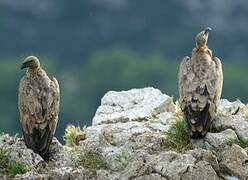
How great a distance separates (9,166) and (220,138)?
364 centimetres

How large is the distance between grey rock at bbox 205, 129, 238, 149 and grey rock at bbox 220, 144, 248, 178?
989mm

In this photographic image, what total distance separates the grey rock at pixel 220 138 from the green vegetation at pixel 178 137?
36 cm

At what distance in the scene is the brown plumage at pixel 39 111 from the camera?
22.8 meters

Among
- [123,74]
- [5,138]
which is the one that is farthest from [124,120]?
[123,74]

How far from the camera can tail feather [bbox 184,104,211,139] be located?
22609 mm

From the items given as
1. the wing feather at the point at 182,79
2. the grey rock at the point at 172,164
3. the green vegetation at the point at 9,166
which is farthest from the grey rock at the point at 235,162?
the green vegetation at the point at 9,166

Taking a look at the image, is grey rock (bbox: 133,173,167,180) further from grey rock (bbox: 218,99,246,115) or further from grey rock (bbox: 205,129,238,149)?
grey rock (bbox: 218,99,246,115)

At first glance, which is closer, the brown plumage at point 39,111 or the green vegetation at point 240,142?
the green vegetation at point 240,142

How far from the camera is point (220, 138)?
73.6 ft

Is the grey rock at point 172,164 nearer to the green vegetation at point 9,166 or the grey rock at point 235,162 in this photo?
the grey rock at point 235,162

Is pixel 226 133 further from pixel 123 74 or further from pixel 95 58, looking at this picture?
pixel 95 58

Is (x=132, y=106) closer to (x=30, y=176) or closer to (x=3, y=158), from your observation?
(x=3, y=158)

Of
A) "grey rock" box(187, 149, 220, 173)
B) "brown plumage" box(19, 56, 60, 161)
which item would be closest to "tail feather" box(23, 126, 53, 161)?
"brown plumage" box(19, 56, 60, 161)

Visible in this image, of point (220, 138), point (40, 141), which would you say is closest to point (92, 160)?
point (40, 141)
